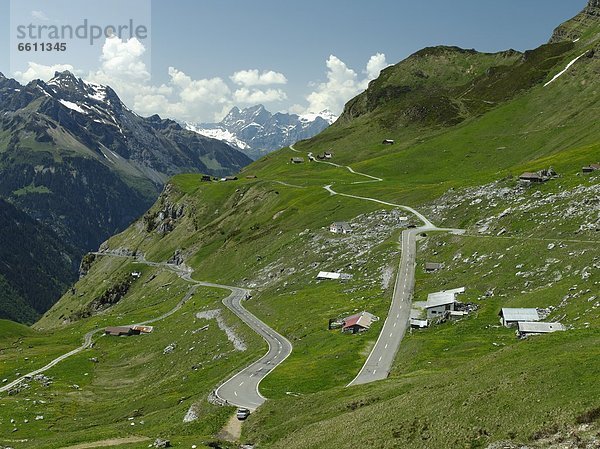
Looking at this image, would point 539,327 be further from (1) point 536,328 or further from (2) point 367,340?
(2) point 367,340

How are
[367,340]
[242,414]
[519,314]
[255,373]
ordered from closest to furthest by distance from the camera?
1. [242,414]
2. [519,314]
3. [255,373]
4. [367,340]

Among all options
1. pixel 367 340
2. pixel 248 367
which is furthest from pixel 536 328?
pixel 248 367

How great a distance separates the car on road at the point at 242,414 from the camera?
5653 centimetres

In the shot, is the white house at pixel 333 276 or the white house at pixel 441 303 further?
the white house at pixel 333 276

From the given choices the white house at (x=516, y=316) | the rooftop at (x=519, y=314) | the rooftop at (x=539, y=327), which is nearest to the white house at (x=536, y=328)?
the rooftop at (x=539, y=327)

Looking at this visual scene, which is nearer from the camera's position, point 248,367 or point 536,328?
point 536,328

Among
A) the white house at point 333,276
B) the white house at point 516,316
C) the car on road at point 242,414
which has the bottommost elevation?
the car on road at point 242,414

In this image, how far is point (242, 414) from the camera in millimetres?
56625

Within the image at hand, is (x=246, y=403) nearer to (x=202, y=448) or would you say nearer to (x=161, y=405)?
(x=202, y=448)

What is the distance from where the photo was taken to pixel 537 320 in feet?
236

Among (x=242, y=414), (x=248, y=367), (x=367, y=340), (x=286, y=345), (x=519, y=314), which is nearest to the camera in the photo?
(x=242, y=414)

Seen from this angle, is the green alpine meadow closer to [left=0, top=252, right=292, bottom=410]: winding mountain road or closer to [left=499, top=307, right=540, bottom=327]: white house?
[left=499, top=307, right=540, bottom=327]: white house

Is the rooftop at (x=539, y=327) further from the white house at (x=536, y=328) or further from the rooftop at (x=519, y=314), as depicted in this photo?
the rooftop at (x=519, y=314)

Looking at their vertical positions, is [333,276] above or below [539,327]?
above
